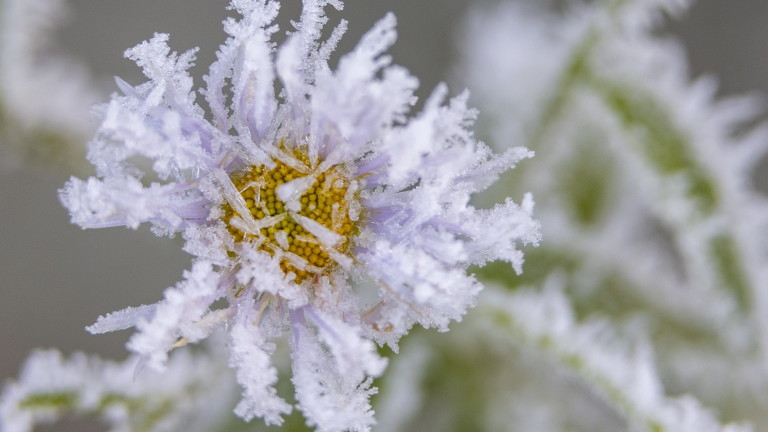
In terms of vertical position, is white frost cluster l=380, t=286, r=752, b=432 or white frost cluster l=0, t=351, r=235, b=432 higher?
white frost cluster l=380, t=286, r=752, b=432

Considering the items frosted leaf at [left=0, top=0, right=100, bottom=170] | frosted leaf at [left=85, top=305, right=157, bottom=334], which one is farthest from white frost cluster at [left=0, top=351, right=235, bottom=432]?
frosted leaf at [left=0, top=0, right=100, bottom=170]

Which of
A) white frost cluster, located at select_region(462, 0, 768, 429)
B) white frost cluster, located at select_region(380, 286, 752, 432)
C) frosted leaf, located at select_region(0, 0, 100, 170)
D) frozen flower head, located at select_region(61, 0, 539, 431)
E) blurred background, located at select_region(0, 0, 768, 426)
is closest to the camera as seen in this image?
frozen flower head, located at select_region(61, 0, 539, 431)

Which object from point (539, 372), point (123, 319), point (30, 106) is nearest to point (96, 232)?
point (30, 106)

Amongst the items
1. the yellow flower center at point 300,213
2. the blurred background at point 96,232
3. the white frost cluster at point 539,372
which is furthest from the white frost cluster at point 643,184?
the yellow flower center at point 300,213

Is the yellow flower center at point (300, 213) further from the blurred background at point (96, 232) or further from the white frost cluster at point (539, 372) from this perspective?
the blurred background at point (96, 232)

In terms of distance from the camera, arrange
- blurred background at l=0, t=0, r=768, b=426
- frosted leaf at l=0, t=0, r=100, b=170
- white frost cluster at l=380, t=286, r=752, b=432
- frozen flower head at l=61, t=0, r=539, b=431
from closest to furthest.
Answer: frozen flower head at l=61, t=0, r=539, b=431 < white frost cluster at l=380, t=286, r=752, b=432 < frosted leaf at l=0, t=0, r=100, b=170 < blurred background at l=0, t=0, r=768, b=426

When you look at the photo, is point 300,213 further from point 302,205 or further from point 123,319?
point 123,319

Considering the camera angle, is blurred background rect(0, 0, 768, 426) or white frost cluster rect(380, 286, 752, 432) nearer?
white frost cluster rect(380, 286, 752, 432)

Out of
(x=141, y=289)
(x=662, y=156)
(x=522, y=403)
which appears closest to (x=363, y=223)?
(x=662, y=156)

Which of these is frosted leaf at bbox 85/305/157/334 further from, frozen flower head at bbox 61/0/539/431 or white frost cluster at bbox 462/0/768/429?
white frost cluster at bbox 462/0/768/429
